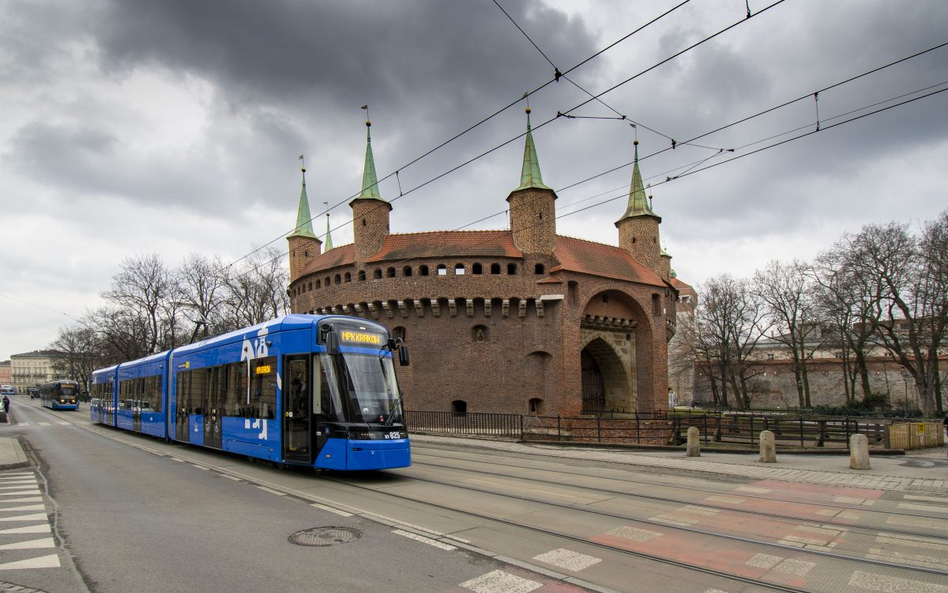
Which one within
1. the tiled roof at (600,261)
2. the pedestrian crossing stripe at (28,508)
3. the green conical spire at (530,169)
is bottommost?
the pedestrian crossing stripe at (28,508)

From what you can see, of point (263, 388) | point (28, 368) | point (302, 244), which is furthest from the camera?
point (28, 368)

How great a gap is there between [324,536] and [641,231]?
107 ft

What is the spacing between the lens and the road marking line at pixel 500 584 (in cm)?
512

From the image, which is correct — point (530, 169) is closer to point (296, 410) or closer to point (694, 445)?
point (694, 445)

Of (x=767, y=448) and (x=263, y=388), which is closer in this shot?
(x=263, y=388)

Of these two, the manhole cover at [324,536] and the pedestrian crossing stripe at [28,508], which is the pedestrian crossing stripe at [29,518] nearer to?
the pedestrian crossing stripe at [28,508]

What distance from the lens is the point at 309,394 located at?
1071 centimetres

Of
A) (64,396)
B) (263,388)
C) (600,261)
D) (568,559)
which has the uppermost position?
(600,261)

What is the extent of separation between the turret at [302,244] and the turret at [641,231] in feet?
66.8

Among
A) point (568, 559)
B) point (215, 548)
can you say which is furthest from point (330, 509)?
point (568, 559)

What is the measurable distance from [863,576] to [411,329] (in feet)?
84.7

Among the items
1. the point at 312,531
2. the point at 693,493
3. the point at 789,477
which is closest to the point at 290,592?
the point at 312,531

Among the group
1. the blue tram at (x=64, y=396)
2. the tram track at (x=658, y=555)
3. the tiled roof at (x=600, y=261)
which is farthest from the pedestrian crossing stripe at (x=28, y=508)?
the blue tram at (x=64, y=396)

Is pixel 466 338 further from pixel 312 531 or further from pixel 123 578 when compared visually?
pixel 123 578
